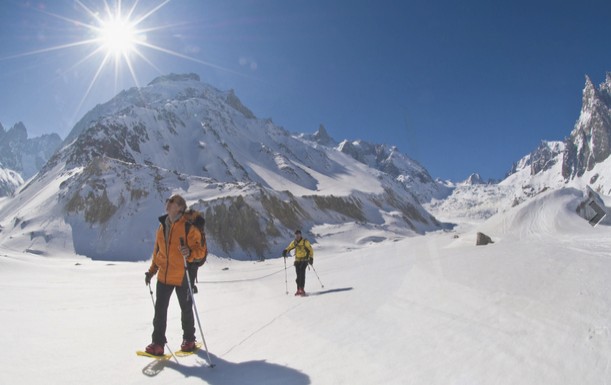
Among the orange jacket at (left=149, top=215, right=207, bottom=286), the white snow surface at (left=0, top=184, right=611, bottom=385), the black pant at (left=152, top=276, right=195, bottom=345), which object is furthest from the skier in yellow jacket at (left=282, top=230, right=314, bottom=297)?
the orange jacket at (left=149, top=215, right=207, bottom=286)

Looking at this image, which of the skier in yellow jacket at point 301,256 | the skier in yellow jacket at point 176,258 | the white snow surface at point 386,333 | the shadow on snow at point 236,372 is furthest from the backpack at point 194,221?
the skier in yellow jacket at point 301,256

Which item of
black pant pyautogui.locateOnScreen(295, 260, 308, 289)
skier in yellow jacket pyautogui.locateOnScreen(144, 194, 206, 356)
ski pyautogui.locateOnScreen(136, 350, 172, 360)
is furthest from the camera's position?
black pant pyautogui.locateOnScreen(295, 260, 308, 289)

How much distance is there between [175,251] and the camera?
5.71m

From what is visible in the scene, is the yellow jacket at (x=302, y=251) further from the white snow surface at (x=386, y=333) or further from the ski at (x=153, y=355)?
the ski at (x=153, y=355)

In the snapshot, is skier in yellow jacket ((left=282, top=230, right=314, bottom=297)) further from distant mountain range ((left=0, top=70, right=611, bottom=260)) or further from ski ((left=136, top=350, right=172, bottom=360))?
distant mountain range ((left=0, top=70, right=611, bottom=260))

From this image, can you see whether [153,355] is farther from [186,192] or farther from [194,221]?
[186,192]

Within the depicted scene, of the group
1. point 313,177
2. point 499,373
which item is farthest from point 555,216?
point 313,177

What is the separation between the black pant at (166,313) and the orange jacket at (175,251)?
133mm

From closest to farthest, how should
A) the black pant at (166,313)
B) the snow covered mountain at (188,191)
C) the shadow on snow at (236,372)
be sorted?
1. the shadow on snow at (236,372)
2. the black pant at (166,313)
3. the snow covered mountain at (188,191)

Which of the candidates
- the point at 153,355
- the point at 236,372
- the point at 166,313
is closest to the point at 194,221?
the point at 166,313

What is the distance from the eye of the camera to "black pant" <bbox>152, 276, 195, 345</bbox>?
550 cm

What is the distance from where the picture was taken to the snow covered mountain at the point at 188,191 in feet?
168

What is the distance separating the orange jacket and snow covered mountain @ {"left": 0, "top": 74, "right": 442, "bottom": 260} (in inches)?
1747

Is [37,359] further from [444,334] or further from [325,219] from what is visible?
[325,219]
